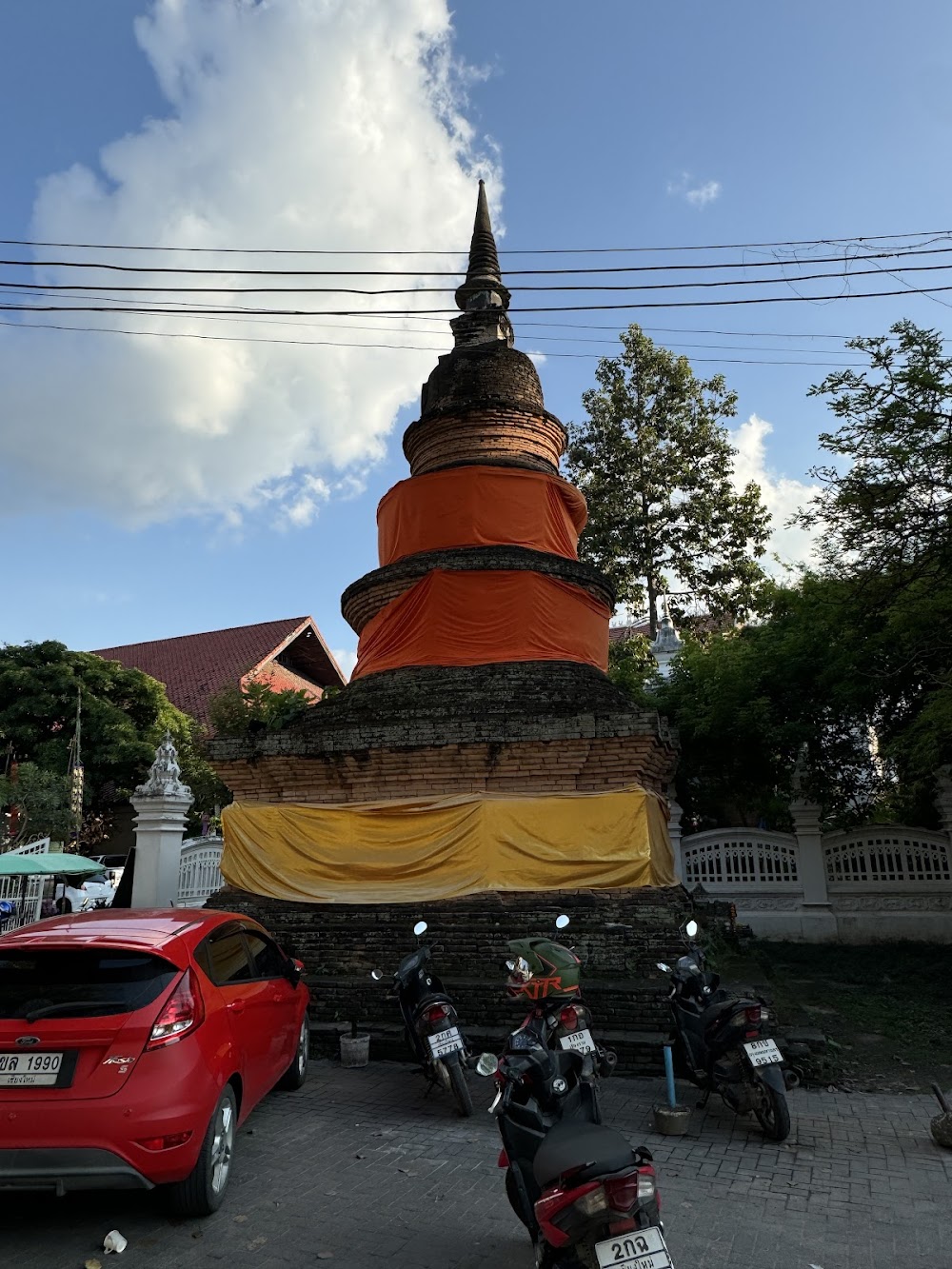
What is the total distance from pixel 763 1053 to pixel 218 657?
95.0ft

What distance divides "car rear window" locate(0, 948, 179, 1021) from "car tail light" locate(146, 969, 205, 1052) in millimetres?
69

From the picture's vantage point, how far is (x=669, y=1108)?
500 centimetres

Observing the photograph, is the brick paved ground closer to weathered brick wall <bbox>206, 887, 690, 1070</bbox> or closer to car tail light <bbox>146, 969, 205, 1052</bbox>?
car tail light <bbox>146, 969, 205, 1052</bbox>

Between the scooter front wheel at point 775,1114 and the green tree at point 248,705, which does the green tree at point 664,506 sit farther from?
the scooter front wheel at point 775,1114

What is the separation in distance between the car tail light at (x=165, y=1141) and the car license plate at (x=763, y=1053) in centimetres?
312

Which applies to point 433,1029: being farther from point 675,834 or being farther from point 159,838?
point 675,834

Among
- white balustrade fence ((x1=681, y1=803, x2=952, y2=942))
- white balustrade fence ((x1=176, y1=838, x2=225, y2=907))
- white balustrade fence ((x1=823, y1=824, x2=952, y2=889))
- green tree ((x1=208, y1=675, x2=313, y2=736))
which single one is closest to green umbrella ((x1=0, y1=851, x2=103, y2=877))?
white balustrade fence ((x1=176, y1=838, x2=225, y2=907))

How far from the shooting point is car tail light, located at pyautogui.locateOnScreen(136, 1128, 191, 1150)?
3.46 m

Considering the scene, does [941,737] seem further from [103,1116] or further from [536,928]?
[103,1116]

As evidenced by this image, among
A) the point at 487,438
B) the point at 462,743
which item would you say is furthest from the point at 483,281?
the point at 462,743

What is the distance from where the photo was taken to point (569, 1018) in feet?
15.8

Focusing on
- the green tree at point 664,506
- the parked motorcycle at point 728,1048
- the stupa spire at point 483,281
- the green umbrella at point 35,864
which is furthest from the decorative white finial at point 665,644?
the parked motorcycle at point 728,1048

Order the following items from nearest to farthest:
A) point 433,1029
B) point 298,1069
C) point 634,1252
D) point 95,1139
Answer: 1. point 634,1252
2. point 95,1139
3. point 433,1029
4. point 298,1069

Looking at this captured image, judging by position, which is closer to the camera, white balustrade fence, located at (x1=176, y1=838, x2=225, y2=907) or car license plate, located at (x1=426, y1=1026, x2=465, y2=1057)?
car license plate, located at (x1=426, y1=1026, x2=465, y2=1057)
